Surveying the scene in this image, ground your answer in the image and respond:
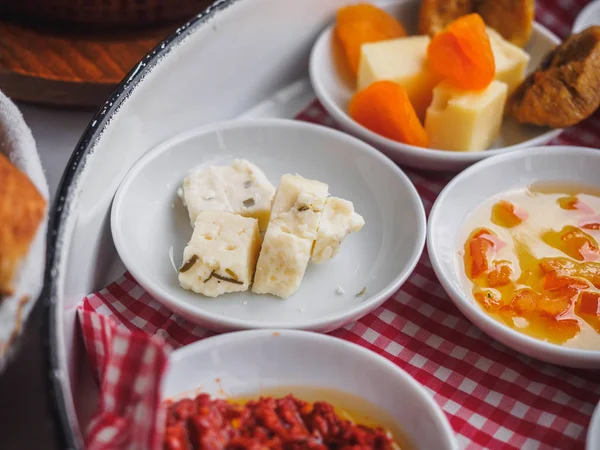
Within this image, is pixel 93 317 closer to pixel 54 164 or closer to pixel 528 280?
pixel 54 164

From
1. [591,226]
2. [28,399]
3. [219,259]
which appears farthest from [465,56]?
[28,399]

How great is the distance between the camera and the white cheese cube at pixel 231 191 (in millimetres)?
1607

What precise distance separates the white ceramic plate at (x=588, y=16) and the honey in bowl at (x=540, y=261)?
74 cm

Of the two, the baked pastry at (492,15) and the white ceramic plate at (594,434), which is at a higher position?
the baked pastry at (492,15)

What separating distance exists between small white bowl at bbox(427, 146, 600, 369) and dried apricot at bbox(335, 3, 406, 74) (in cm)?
55

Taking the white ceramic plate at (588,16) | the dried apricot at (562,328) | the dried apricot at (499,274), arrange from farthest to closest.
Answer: the white ceramic plate at (588,16), the dried apricot at (499,274), the dried apricot at (562,328)

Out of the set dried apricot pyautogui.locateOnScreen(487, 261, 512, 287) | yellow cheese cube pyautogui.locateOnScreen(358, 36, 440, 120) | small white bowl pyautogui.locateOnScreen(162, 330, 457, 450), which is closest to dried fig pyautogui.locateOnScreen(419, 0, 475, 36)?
yellow cheese cube pyautogui.locateOnScreen(358, 36, 440, 120)

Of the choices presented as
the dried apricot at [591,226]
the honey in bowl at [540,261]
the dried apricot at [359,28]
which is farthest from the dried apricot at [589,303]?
the dried apricot at [359,28]

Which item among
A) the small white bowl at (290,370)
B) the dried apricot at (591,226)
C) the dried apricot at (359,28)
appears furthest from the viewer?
the dried apricot at (359,28)

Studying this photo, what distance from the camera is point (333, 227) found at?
154 cm

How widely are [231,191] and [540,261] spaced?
0.73 meters

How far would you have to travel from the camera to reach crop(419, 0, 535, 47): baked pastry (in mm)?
2096

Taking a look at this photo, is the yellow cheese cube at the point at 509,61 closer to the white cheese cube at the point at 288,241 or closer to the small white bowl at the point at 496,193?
the small white bowl at the point at 496,193

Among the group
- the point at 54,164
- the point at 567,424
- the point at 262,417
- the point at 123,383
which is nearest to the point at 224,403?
the point at 262,417
